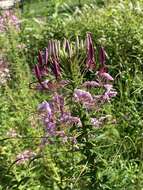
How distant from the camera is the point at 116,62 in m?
5.53

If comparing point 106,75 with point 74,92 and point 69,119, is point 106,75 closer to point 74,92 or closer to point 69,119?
point 74,92

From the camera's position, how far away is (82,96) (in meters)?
2.85

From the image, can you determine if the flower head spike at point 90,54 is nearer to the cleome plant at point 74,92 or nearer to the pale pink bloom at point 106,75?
the cleome plant at point 74,92

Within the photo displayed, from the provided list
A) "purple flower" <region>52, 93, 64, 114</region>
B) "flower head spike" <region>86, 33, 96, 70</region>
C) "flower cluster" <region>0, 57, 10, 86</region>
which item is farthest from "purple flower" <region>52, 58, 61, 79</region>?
"flower cluster" <region>0, 57, 10, 86</region>

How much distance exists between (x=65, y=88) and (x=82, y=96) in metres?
0.11

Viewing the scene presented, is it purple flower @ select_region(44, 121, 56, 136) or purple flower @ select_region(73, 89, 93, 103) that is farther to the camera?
purple flower @ select_region(44, 121, 56, 136)

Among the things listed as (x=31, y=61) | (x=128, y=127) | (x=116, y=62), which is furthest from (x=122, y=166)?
(x=31, y=61)

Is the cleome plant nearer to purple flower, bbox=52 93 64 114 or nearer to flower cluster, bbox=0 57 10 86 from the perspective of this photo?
purple flower, bbox=52 93 64 114

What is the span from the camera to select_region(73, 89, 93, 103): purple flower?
2.83 m

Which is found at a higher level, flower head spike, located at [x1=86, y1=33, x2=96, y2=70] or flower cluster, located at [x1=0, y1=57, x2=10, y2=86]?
flower head spike, located at [x1=86, y1=33, x2=96, y2=70]

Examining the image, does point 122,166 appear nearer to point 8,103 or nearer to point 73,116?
point 73,116

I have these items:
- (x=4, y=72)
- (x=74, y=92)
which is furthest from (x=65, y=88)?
(x=4, y=72)

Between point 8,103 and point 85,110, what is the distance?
1850mm

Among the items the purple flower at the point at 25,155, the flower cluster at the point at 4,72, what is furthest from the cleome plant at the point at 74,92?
the flower cluster at the point at 4,72
